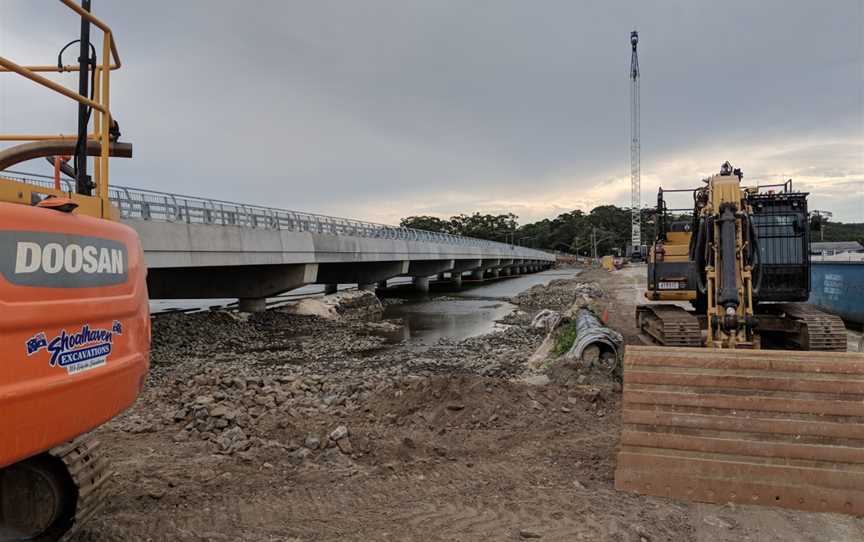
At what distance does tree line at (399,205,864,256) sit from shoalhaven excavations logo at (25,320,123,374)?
14355 cm

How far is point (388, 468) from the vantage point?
18.7ft

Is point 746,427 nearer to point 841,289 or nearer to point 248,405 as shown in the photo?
point 248,405

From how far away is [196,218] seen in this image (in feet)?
61.0

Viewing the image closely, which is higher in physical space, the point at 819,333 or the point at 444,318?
the point at 819,333

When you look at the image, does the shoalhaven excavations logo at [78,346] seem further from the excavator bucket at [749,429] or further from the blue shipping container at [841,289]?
the blue shipping container at [841,289]

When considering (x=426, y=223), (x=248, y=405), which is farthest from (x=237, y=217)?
(x=426, y=223)

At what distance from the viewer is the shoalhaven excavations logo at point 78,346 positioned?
2.59 metres

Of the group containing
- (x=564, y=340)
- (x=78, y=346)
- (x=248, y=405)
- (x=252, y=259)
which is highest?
(x=252, y=259)

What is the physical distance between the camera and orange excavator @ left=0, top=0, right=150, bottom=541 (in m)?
2.47

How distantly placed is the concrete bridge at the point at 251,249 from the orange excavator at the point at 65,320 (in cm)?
1287

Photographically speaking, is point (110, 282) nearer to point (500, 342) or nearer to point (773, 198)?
point (773, 198)

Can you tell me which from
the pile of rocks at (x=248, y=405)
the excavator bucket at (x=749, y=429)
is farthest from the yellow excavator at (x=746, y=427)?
the pile of rocks at (x=248, y=405)

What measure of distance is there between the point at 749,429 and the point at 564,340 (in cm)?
714

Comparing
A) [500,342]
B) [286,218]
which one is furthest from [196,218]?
[500,342]
